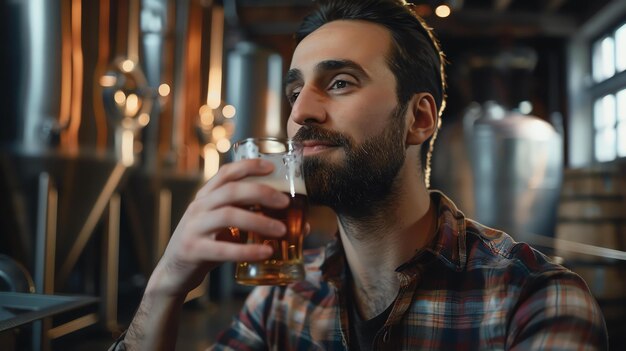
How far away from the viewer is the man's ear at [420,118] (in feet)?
4.27

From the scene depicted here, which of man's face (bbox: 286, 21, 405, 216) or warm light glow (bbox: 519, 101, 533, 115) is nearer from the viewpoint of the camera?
man's face (bbox: 286, 21, 405, 216)

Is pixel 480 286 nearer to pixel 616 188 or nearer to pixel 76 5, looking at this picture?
pixel 616 188

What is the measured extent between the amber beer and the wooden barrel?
0.96 metres

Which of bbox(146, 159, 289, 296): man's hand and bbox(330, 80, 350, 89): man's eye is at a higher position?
bbox(330, 80, 350, 89): man's eye

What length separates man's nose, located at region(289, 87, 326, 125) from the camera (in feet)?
3.57

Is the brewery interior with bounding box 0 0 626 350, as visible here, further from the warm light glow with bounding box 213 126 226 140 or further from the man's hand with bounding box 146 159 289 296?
the man's hand with bounding box 146 159 289 296

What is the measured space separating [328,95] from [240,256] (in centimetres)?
48

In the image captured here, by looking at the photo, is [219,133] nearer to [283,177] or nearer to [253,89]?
[253,89]

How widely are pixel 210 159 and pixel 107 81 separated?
1816 mm

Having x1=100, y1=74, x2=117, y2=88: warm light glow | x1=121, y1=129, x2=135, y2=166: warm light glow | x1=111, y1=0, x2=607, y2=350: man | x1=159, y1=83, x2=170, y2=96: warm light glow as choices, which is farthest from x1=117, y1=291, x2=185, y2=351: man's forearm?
x1=159, y1=83, x2=170, y2=96: warm light glow

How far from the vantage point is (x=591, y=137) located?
6.40 feet

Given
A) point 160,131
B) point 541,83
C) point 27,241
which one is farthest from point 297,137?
point 541,83

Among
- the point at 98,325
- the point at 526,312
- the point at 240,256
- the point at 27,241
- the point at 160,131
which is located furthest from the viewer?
the point at 160,131

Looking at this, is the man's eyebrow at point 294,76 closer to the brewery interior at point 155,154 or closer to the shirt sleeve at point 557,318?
the brewery interior at point 155,154
